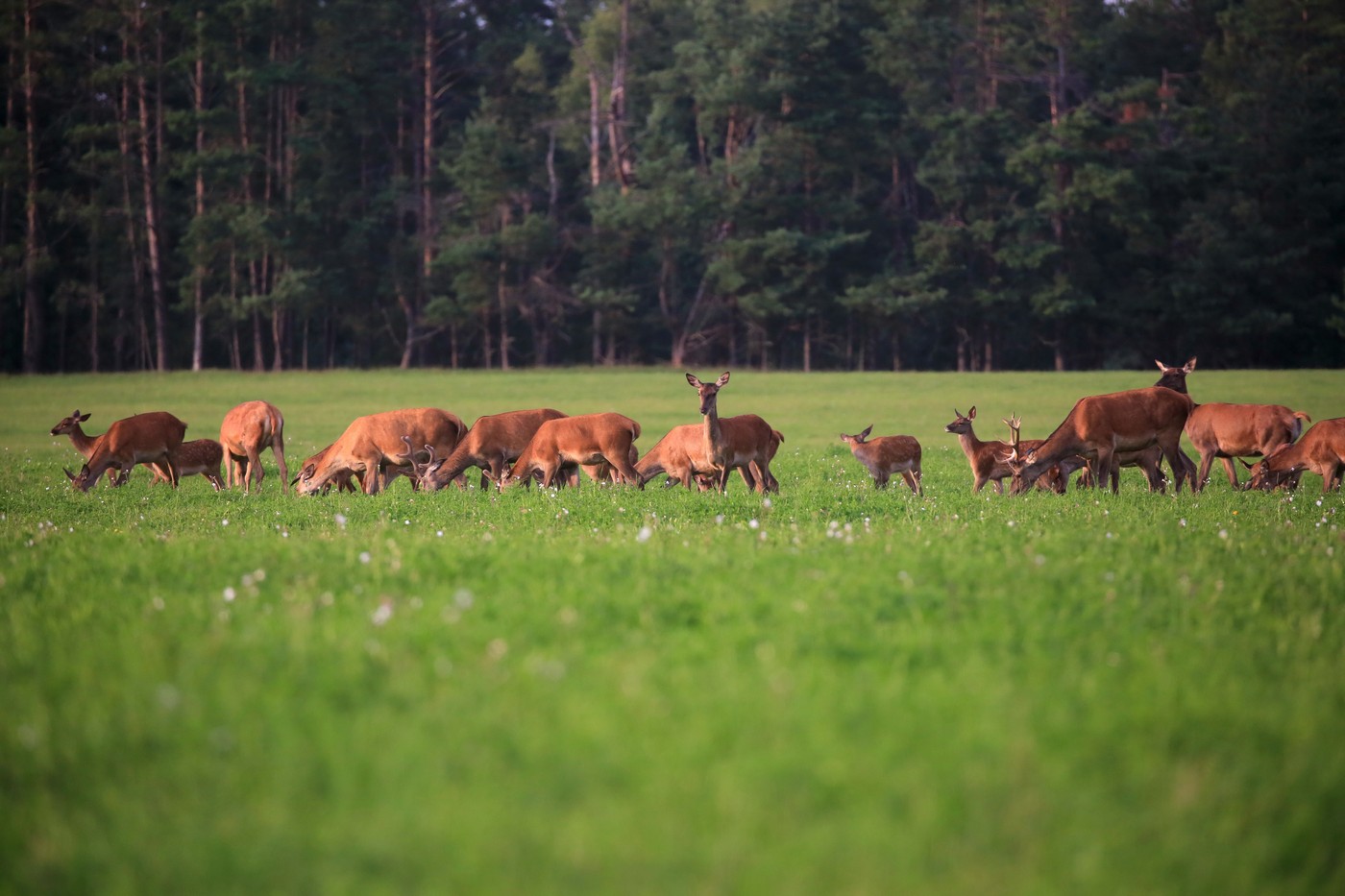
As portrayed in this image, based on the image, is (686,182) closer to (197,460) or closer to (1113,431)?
Result: (197,460)

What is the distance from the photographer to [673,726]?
5441 millimetres

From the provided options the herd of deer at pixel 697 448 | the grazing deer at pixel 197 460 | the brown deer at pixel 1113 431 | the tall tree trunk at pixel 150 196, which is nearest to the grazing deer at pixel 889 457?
the herd of deer at pixel 697 448

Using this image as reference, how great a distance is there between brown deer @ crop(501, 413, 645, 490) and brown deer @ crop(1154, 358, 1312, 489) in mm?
8090

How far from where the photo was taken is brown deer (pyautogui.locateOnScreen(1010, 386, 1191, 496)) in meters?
17.3

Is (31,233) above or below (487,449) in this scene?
above

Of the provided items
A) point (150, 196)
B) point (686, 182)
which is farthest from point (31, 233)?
point (686, 182)

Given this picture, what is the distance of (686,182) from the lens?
2419 inches

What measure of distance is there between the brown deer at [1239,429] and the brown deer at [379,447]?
1087 centimetres

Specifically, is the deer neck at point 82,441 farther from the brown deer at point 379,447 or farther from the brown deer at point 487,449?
the brown deer at point 487,449

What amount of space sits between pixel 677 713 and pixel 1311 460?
14215mm

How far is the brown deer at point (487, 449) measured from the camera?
62.4 feet

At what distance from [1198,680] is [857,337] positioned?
61.4 metres

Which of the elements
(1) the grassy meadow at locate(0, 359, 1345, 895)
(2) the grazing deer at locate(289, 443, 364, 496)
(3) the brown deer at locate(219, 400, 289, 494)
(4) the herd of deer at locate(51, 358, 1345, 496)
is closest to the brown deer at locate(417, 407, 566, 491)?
(4) the herd of deer at locate(51, 358, 1345, 496)

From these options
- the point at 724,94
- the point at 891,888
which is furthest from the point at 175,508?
the point at 724,94
